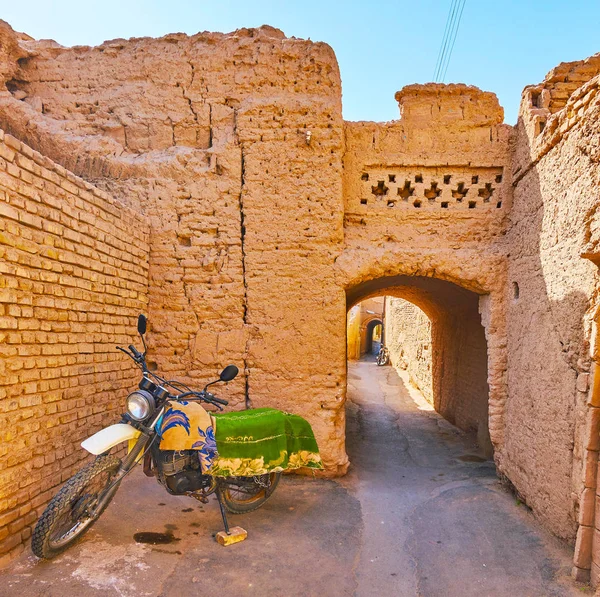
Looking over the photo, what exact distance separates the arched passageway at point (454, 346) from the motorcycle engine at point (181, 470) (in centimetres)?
439

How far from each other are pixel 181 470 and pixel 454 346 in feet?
22.6

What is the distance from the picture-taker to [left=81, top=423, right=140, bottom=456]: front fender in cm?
301

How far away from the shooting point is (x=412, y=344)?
1374 centimetres

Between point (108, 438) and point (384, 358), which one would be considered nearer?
point (108, 438)

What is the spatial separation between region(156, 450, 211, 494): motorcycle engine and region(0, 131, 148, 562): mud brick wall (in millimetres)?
954

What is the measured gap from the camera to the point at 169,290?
214 inches

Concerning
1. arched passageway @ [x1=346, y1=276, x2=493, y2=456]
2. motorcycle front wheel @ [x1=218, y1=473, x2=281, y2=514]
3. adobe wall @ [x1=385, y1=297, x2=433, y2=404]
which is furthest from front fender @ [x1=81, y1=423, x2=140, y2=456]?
adobe wall @ [x1=385, y1=297, x2=433, y2=404]

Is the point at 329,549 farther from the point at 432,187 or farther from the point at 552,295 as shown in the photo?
the point at 432,187

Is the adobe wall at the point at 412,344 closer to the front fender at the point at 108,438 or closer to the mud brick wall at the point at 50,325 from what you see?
the mud brick wall at the point at 50,325

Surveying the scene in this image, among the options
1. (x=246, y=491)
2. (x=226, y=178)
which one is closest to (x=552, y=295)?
(x=246, y=491)

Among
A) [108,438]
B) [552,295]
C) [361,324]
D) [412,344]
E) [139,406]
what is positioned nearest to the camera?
[108,438]

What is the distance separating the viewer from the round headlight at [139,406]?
3.27 m

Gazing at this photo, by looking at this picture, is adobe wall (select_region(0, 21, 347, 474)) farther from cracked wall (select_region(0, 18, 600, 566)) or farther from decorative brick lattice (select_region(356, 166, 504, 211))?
decorative brick lattice (select_region(356, 166, 504, 211))

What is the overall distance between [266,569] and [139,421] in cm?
144
